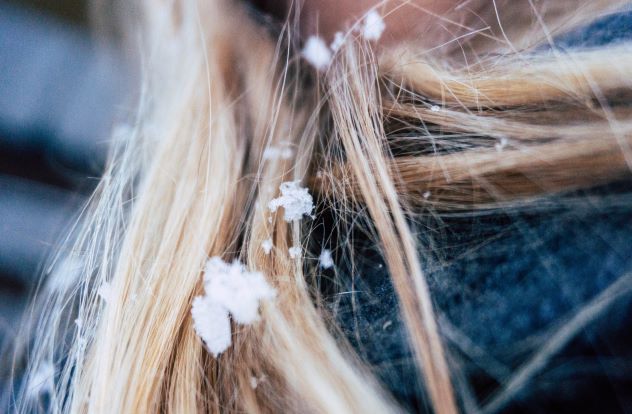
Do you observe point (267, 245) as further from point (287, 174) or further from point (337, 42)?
→ point (337, 42)

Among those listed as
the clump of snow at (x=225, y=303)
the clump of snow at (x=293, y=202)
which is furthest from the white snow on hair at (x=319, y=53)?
the clump of snow at (x=225, y=303)

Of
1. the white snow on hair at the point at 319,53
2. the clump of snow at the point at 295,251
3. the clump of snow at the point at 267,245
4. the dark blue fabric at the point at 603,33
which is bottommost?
the clump of snow at the point at 295,251

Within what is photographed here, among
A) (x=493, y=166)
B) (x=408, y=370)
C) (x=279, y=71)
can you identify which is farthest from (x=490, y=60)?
(x=408, y=370)

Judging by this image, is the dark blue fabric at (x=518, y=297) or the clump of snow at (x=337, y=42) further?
the clump of snow at (x=337, y=42)

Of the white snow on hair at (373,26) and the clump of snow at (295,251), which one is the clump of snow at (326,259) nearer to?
the clump of snow at (295,251)

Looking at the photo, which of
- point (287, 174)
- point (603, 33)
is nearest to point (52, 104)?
point (287, 174)

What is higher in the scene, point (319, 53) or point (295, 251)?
point (319, 53)

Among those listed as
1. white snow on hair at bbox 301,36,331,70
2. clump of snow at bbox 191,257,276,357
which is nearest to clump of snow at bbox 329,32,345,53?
white snow on hair at bbox 301,36,331,70
